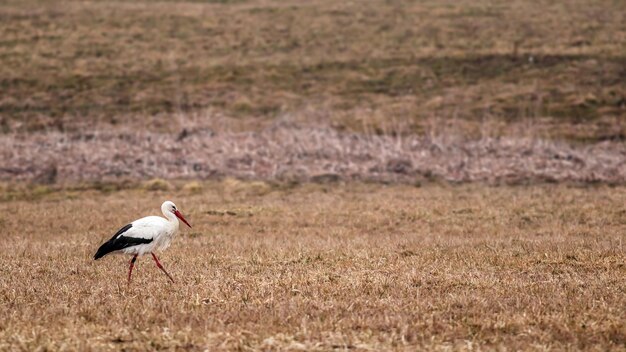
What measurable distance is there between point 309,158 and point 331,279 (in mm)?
21316

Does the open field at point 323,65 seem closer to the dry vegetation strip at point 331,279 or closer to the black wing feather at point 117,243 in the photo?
the dry vegetation strip at point 331,279

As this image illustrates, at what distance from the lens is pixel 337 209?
24.0 meters

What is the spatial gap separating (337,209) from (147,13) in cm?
5165

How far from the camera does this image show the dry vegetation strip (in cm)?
914

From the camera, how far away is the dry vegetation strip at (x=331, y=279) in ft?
30.0

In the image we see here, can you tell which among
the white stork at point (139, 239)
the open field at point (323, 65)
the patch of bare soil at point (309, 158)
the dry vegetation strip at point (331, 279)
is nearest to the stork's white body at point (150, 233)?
the white stork at point (139, 239)

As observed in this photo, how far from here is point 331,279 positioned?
496 inches

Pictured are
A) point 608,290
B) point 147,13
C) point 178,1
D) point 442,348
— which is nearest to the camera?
point 442,348

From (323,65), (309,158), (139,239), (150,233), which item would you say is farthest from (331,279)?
(323,65)

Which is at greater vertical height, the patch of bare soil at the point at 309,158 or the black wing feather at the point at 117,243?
the black wing feather at the point at 117,243

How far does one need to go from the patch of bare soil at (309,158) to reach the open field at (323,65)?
541 centimetres

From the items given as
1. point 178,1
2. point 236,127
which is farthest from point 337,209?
point 178,1

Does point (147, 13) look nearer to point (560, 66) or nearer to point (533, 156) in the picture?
point (560, 66)

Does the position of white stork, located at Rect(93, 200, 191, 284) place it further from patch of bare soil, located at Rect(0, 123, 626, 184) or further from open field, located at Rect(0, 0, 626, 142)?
open field, located at Rect(0, 0, 626, 142)
